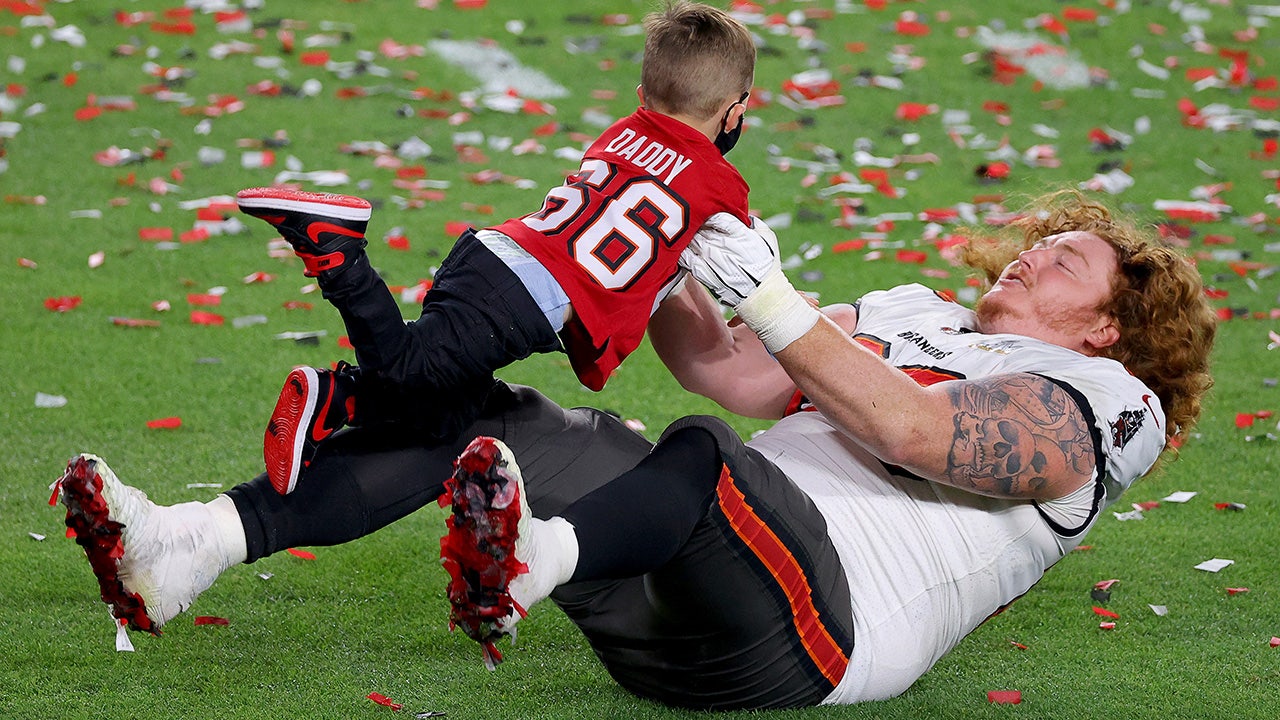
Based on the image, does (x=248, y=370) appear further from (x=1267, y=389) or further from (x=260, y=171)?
(x=1267, y=389)

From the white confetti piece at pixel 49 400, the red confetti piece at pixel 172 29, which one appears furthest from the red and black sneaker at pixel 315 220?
the red confetti piece at pixel 172 29

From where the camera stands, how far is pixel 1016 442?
2.11m

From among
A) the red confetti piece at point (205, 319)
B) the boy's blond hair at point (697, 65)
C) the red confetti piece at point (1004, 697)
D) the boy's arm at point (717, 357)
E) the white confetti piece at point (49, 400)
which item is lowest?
the red confetti piece at point (205, 319)

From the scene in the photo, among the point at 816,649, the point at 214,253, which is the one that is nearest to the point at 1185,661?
the point at 816,649

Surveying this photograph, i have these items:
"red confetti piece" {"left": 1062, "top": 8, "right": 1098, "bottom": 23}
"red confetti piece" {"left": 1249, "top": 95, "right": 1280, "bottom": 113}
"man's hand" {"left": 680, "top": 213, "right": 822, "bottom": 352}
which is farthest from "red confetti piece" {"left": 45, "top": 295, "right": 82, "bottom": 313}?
"red confetti piece" {"left": 1062, "top": 8, "right": 1098, "bottom": 23}

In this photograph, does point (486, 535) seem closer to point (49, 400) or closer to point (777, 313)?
point (777, 313)

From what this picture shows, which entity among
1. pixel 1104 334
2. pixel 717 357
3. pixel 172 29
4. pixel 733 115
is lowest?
pixel 172 29

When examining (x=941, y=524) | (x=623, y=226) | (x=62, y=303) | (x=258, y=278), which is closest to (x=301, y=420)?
(x=623, y=226)

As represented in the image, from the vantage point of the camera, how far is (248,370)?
392 cm

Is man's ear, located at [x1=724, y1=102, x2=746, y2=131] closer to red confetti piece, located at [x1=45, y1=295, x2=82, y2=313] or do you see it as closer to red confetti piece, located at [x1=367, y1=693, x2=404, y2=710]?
red confetti piece, located at [x1=367, y1=693, x2=404, y2=710]

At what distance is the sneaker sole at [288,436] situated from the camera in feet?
6.72

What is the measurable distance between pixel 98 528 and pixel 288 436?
0.30 meters

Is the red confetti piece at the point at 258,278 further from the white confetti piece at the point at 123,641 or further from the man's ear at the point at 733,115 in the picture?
the man's ear at the point at 733,115

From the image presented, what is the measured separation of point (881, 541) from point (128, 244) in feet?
11.4
